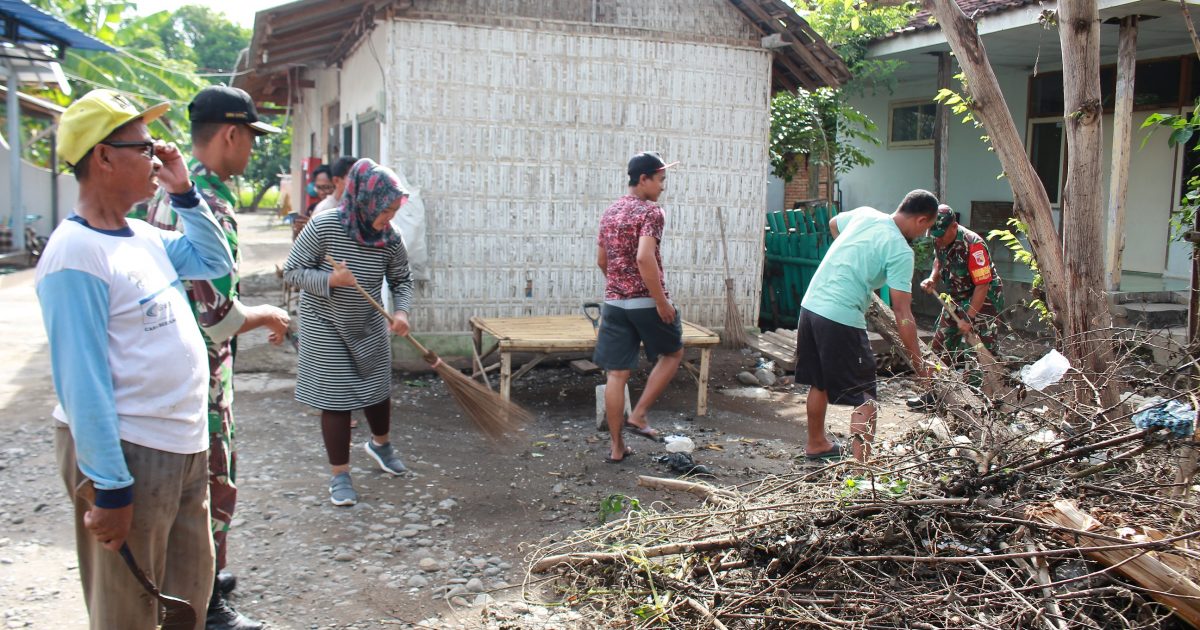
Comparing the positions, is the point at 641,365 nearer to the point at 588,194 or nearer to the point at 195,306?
the point at 588,194

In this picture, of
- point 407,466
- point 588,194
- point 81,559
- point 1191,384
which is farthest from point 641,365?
point 81,559

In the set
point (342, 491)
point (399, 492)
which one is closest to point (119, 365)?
point (342, 491)

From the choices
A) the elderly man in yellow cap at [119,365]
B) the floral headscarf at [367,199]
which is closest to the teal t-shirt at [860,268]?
the floral headscarf at [367,199]

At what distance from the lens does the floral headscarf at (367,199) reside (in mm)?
4355

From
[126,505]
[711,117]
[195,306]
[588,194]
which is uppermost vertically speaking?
[711,117]

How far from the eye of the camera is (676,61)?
8.03m

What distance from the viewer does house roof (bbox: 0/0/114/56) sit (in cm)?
1076

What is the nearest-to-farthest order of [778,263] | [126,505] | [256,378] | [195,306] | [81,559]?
[126,505], [81,559], [195,306], [256,378], [778,263]

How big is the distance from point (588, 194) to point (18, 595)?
17.7 feet

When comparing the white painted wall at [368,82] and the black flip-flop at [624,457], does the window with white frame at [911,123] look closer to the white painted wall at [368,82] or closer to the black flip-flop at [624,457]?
the white painted wall at [368,82]

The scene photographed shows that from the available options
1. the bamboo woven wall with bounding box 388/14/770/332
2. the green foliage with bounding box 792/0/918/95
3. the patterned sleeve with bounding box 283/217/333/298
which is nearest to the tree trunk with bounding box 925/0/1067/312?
the patterned sleeve with bounding box 283/217/333/298

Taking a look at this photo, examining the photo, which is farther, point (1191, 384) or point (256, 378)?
point (256, 378)

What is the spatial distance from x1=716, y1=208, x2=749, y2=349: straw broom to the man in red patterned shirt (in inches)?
112

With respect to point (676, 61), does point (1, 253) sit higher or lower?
lower
